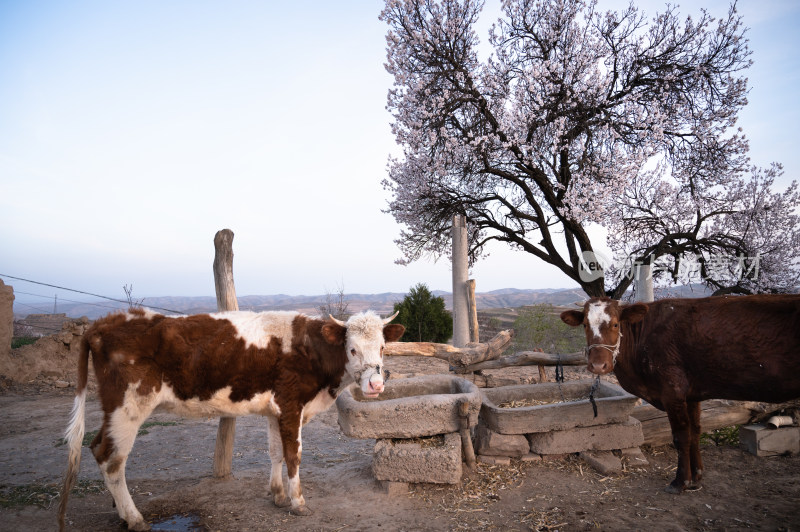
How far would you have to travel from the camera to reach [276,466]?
16.1 ft

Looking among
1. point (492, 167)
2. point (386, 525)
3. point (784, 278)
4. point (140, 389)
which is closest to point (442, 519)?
point (386, 525)

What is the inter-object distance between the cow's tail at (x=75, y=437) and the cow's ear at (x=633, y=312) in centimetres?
527

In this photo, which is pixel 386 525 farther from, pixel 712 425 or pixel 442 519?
pixel 712 425

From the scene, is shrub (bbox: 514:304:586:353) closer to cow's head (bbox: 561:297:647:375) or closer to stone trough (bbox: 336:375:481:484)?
cow's head (bbox: 561:297:647:375)

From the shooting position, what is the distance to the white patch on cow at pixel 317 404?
16.2ft

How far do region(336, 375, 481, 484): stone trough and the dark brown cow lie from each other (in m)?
1.56

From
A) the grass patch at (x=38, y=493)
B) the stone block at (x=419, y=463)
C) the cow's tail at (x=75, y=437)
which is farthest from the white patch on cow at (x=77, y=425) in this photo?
the stone block at (x=419, y=463)

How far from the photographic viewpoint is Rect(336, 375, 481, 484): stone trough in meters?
5.02

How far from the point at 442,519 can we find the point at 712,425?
154 inches

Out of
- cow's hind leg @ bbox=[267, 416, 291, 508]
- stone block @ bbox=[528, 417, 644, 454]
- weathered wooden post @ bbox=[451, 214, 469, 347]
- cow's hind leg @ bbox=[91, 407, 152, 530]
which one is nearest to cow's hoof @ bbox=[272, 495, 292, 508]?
cow's hind leg @ bbox=[267, 416, 291, 508]

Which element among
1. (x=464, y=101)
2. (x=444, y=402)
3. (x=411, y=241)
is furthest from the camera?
(x=411, y=241)

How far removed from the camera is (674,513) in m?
4.43

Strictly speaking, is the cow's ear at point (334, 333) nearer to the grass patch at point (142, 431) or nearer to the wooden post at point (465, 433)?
the wooden post at point (465, 433)

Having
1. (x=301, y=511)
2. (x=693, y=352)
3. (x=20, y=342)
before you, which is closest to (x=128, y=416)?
(x=301, y=511)
